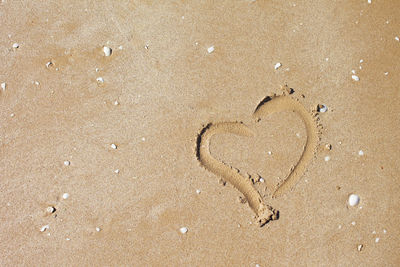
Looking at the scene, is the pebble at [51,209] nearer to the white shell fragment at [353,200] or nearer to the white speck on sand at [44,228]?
the white speck on sand at [44,228]

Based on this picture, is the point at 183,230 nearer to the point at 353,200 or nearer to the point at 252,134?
the point at 252,134

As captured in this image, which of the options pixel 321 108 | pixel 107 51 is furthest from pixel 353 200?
pixel 107 51

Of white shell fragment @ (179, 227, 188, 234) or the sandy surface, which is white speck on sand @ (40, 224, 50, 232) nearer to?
the sandy surface

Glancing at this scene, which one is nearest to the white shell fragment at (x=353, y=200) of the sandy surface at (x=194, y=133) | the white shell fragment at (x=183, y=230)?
the sandy surface at (x=194, y=133)

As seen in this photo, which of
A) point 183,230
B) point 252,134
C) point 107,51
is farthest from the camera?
point 107,51

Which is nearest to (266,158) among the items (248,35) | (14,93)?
(248,35)

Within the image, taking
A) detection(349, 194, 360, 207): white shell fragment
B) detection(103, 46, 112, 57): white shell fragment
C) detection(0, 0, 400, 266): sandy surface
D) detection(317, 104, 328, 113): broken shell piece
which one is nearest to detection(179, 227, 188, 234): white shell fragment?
detection(0, 0, 400, 266): sandy surface

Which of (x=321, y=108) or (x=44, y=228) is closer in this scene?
(x=44, y=228)
